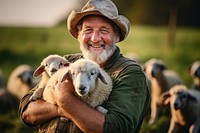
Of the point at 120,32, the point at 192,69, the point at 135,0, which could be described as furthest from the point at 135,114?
the point at 135,0

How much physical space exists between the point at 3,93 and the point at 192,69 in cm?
412

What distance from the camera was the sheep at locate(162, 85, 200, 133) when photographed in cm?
798

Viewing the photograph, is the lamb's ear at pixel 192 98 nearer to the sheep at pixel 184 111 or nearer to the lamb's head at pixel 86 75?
the sheep at pixel 184 111

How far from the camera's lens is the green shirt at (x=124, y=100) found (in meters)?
3.80

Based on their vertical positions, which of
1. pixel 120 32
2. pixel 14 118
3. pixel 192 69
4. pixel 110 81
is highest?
pixel 120 32

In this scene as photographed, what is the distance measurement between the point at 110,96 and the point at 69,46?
46.8ft

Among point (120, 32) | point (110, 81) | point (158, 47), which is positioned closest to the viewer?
point (110, 81)

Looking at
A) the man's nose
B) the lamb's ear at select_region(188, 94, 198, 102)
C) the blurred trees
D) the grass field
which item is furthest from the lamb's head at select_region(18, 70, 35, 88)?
the blurred trees

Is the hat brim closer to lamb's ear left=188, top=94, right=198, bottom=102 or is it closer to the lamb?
the lamb

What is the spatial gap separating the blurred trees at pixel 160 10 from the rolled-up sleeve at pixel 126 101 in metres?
16.4

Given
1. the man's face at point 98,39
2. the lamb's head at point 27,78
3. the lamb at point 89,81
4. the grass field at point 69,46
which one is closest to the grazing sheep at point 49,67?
the man's face at point 98,39

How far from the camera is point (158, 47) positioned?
19.0 m

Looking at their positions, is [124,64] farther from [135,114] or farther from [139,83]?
[135,114]

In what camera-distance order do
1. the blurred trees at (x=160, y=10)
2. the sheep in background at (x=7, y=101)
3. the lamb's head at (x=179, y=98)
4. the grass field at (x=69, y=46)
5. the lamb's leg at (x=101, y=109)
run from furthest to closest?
the blurred trees at (x=160, y=10), the grass field at (x=69, y=46), the sheep in background at (x=7, y=101), the lamb's head at (x=179, y=98), the lamb's leg at (x=101, y=109)
